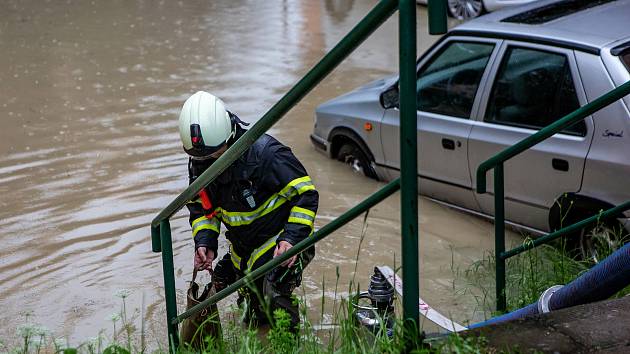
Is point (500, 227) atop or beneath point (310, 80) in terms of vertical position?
beneath

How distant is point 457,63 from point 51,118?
562 centimetres

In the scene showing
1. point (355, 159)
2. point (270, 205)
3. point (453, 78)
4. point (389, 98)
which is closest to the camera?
point (270, 205)

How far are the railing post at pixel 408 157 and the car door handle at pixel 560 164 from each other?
12.7 feet

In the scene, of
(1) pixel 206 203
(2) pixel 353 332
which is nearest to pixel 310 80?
(2) pixel 353 332

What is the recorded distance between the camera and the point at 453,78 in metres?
7.48

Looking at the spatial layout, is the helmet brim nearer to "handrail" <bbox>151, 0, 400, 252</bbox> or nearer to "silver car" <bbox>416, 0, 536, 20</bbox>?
"handrail" <bbox>151, 0, 400, 252</bbox>

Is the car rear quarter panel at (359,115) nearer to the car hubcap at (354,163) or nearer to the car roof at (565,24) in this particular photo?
the car hubcap at (354,163)

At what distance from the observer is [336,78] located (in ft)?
42.7

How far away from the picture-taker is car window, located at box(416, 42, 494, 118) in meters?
7.30

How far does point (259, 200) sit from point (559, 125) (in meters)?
1.58

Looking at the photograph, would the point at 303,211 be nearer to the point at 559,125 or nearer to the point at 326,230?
the point at 559,125

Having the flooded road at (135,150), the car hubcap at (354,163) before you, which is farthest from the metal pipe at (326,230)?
the car hubcap at (354,163)

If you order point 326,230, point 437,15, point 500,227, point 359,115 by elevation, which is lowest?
point 359,115

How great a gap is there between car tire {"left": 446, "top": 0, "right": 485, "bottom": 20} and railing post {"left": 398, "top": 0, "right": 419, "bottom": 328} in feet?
43.7
